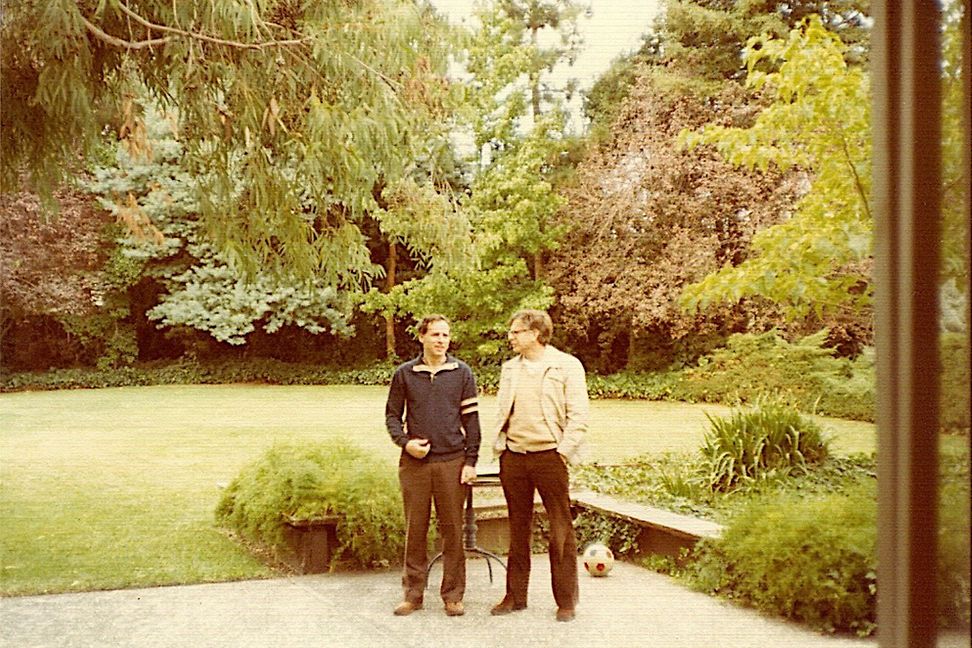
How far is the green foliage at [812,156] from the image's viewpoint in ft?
15.8

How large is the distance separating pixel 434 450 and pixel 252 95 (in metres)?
1.61

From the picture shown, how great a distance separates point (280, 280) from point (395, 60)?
1246 mm

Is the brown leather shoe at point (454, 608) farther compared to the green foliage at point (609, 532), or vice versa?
the green foliage at point (609, 532)

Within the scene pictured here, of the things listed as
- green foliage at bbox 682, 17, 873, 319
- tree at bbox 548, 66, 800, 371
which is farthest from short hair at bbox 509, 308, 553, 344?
tree at bbox 548, 66, 800, 371

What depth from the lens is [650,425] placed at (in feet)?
26.4

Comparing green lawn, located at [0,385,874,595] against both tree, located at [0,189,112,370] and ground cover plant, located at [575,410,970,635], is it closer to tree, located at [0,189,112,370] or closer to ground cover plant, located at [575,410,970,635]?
tree, located at [0,189,112,370]

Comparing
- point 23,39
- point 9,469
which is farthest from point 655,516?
point 9,469

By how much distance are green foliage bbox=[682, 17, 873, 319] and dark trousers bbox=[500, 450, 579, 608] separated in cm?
210

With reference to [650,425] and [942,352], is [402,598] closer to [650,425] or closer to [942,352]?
[942,352]

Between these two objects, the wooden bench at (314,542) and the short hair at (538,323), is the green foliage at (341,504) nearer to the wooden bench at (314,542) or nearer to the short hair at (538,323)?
the wooden bench at (314,542)

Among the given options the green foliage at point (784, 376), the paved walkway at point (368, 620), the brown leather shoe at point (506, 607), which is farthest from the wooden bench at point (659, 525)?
the green foliage at point (784, 376)

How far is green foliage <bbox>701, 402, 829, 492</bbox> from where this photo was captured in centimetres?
504

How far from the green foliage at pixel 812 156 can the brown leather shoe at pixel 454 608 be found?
7.82 feet

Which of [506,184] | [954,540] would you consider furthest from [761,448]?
[954,540]
